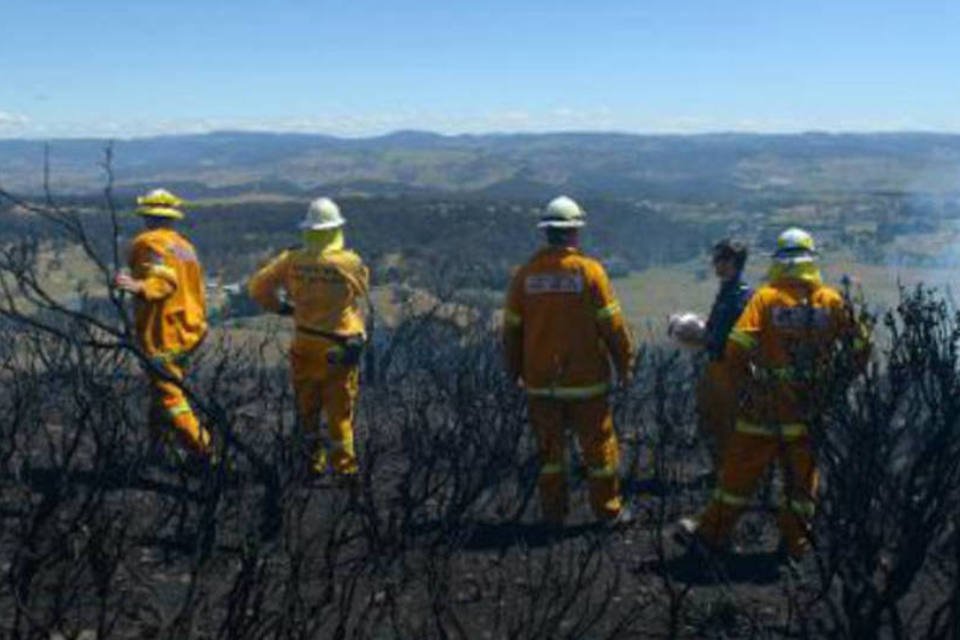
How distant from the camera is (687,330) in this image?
602cm

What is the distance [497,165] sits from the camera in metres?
162

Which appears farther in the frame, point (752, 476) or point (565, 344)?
point (565, 344)

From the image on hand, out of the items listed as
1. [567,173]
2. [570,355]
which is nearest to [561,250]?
[570,355]

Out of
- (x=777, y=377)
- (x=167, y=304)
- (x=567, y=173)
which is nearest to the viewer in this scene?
(x=777, y=377)

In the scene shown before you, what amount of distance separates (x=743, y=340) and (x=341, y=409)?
7.60 ft

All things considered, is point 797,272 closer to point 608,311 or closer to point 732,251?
point 732,251

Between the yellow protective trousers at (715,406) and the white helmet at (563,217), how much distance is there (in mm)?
1255

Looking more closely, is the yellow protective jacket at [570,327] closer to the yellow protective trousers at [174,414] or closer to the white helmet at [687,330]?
the white helmet at [687,330]

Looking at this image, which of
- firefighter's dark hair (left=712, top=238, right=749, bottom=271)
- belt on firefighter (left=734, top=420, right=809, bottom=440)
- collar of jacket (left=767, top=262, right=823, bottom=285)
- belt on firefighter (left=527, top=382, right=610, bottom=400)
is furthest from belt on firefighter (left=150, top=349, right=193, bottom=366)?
collar of jacket (left=767, top=262, right=823, bottom=285)

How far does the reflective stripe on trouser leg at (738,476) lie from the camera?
207 inches

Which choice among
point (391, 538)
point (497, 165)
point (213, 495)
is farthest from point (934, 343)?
point (497, 165)

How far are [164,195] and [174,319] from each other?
0.74m

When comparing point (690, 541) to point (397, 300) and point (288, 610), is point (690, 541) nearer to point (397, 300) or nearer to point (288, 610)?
point (288, 610)

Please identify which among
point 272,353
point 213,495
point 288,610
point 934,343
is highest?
point 934,343
